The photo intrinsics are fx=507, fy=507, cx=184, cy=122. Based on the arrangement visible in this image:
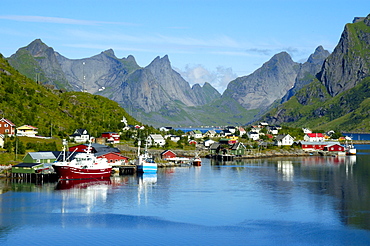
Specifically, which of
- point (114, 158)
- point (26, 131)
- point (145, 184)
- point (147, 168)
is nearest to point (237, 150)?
point (114, 158)

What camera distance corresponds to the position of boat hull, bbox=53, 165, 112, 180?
326 ft

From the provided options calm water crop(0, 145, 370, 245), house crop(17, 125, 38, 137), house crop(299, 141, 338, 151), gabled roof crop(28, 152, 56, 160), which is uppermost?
house crop(17, 125, 38, 137)

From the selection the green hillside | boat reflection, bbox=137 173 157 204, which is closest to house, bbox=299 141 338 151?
the green hillside

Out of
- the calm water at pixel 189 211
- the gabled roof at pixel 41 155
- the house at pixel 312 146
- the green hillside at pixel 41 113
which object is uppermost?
the green hillside at pixel 41 113

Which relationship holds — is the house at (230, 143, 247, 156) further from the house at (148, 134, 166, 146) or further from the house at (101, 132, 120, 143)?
the house at (101, 132, 120, 143)

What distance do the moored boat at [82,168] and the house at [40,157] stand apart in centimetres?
398

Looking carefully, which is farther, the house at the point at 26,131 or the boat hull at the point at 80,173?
the house at the point at 26,131

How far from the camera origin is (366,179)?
349 feet

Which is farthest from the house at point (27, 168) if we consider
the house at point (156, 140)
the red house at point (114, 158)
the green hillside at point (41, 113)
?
the house at point (156, 140)

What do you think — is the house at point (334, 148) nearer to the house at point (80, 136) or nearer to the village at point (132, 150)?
the village at point (132, 150)

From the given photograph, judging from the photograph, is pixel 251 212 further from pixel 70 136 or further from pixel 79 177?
pixel 70 136

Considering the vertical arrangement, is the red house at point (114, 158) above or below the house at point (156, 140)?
below

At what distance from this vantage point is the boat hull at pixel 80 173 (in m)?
99.2

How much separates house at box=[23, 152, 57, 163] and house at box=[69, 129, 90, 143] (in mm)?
44843
